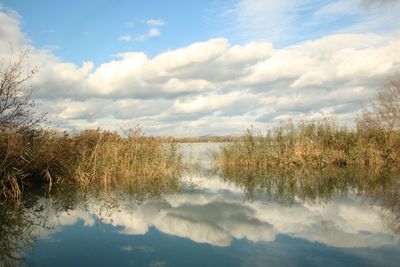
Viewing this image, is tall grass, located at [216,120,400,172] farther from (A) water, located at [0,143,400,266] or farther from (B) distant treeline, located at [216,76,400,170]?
(A) water, located at [0,143,400,266]

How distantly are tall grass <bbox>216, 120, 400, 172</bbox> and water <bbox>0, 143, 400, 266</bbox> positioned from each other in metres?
7.26

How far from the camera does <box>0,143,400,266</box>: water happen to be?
6121 mm

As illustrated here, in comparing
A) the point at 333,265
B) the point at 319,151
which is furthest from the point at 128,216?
the point at 319,151

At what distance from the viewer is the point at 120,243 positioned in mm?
7047

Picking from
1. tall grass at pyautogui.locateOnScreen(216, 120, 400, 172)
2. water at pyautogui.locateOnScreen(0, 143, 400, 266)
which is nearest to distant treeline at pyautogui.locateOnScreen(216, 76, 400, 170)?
tall grass at pyautogui.locateOnScreen(216, 120, 400, 172)

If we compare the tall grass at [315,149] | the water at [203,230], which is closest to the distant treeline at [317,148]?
the tall grass at [315,149]

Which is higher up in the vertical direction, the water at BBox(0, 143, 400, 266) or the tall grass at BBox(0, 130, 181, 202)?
the tall grass at BBox(0, 130, 181, 202)

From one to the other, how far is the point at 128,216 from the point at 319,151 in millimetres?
13108

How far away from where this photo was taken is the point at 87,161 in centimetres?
1444

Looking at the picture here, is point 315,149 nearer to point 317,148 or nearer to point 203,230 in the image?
point 317,148

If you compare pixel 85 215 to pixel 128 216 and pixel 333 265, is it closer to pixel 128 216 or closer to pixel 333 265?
pixel 128 216

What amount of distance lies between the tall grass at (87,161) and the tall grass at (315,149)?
4039 millimetres

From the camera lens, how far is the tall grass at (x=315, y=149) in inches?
763

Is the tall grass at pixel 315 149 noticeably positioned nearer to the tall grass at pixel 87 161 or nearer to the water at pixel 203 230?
the tall grass at pixel 87 161
